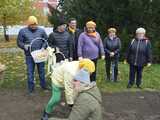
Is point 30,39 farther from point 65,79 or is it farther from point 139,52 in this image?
point 65,79

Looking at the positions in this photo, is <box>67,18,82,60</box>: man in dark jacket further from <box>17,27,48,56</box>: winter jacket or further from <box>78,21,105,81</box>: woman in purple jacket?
<box>17,27,48,56</box>: winter jacket

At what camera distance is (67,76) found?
23.1 feet

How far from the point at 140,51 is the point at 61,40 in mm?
2244

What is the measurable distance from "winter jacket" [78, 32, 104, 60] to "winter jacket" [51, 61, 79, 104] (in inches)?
115

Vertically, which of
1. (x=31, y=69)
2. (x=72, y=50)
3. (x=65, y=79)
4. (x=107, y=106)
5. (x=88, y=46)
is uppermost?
(x=88, y=46)

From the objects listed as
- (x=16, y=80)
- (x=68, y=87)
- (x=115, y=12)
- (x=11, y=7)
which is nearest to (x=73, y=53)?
(x=16, y=80)

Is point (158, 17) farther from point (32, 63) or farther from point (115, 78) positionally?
point (32, 63)

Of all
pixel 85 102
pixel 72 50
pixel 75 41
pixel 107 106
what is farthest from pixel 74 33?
pixel 85 102

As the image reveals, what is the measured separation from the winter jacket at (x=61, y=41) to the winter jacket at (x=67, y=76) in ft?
8.58

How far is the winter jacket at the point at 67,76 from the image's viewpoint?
6875mm

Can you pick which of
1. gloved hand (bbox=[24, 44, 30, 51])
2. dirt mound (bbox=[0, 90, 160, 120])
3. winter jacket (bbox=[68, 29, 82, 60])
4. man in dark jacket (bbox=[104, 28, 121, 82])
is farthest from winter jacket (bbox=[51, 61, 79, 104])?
man in dark jacket (bbox=[104, 28, 121, 82])

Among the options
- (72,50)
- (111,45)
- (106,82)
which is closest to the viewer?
(72,50)

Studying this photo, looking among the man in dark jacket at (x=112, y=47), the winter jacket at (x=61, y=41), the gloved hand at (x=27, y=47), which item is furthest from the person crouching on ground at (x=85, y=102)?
the man in dark jacket at (x=112, y=47)

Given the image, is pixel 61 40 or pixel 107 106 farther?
pixel 61 40
